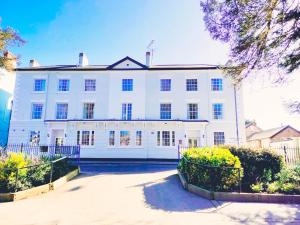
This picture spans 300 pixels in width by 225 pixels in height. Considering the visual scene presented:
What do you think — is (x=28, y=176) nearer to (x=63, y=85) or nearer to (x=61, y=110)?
(x=61, y=110)

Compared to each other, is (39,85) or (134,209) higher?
(39,85)

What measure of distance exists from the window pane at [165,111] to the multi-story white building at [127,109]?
0.36ft

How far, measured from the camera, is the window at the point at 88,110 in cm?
2572

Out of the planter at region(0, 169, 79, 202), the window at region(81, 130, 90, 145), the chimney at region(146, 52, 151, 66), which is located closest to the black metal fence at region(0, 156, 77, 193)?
the planter at region(0, 169, 79, 202)

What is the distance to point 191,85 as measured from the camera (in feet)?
84.9

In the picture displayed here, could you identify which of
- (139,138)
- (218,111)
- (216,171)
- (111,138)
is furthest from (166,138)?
(216,171)

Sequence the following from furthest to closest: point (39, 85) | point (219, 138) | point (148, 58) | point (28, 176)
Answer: point (148, 58), point (39, 85), point (219, 138), point (28, 176)

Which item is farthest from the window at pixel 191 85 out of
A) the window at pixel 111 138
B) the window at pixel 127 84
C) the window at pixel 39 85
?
the window at pixel 39 85

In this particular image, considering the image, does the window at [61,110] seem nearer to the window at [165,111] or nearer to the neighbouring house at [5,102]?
the neighbouring house at [5,102]

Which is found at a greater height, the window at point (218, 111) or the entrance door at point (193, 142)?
the window at point (218, 111)

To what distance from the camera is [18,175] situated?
29.8 feet

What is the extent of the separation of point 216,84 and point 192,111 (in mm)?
4139

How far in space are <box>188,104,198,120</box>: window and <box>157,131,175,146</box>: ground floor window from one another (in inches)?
112

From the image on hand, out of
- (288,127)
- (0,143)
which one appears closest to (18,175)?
(0,143)
